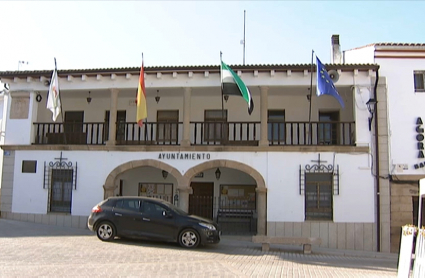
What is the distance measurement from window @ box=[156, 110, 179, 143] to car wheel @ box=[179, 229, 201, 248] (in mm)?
5215

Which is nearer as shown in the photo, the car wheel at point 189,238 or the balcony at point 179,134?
the car wheel at point 189,238

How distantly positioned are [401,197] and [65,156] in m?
12.2

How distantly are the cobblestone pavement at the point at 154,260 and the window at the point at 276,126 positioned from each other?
4487 millimetres

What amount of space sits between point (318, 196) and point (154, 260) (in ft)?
24.0

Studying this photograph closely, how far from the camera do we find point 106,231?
42.4 feet

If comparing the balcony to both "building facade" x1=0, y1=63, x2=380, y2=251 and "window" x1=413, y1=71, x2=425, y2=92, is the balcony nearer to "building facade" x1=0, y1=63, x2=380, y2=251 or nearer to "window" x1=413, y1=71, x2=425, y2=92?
"building facade" x1=0, y1=63, x2=380, y2=251

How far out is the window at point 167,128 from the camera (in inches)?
685

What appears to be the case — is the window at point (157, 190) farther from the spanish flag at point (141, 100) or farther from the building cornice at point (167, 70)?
the building cornice at point (167, 70)

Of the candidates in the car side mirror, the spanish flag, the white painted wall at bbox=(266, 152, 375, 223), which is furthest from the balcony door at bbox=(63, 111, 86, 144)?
the white painted wall at bbox=(266, 152, 375, 223)

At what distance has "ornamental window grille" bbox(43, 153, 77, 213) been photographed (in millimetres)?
16453

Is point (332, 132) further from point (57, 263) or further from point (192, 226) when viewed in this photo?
point (57, 263)

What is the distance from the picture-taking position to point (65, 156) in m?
16.5

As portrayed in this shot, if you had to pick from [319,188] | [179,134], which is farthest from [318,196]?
[179,134]

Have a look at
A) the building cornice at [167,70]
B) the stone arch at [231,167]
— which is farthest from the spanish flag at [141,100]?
the stone arch at [231,167]
